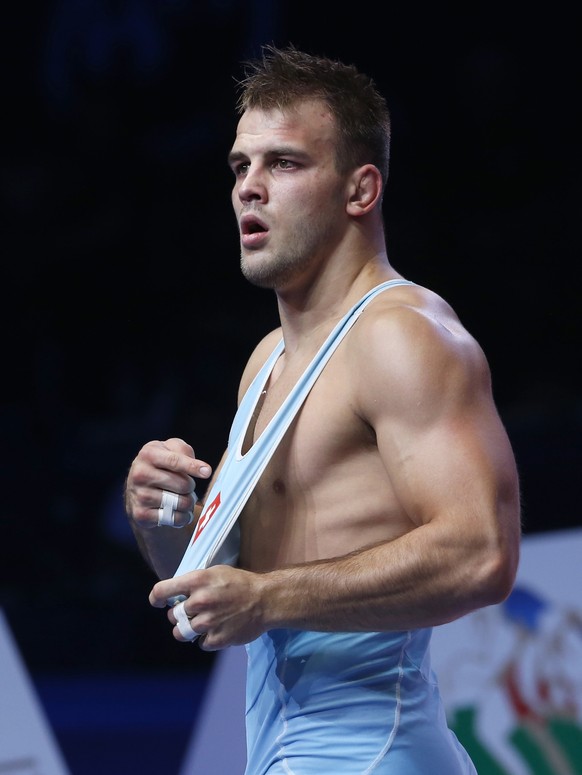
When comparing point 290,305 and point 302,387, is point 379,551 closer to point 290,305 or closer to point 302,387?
point 302,387

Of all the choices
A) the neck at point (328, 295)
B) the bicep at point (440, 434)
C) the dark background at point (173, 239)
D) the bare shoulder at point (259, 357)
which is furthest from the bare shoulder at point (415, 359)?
the dark background at point (173, 239)

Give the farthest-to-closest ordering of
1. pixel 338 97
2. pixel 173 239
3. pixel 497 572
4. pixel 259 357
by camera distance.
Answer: pixel 173 239 → pixel 259 357 → pixel 338 97 → pixel 497 572

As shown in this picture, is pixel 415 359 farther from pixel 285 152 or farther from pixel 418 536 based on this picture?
pixel 285 152

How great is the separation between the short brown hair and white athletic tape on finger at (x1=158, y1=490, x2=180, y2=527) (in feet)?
1.71

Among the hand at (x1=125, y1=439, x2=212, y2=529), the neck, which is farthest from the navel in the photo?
the neck

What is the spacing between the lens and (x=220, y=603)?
1.33 meters

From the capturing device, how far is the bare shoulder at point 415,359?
1372 millimetres

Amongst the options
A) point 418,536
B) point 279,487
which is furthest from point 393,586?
point 279,487

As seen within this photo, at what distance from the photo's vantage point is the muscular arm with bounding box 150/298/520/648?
1325 millimetres

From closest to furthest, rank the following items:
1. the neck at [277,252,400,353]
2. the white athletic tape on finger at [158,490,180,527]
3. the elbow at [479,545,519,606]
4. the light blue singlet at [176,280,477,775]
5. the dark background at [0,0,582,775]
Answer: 1. the elbow at [479,545,519,606]
2. the light blue singlet at [176,280,477,775]
3. the white athletic tape on finger at [158,490,180,527]
4. the neck at [277,252,400,353]
5. the dark background at [0,0,582,775]

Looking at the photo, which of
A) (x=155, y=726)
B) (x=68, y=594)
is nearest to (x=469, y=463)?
(x=155, y=726)

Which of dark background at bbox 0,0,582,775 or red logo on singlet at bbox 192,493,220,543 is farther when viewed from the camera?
dark background at bbox 0,0,582,775

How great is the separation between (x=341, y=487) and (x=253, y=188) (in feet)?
1.44

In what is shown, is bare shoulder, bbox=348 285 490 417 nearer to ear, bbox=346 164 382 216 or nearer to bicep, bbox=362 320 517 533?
bicep, bbox=362 320 517 533
